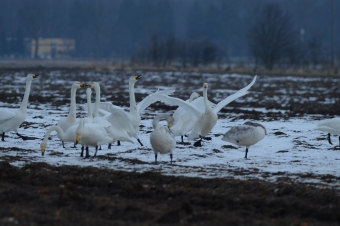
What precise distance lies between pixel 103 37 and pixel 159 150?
92.2 metres

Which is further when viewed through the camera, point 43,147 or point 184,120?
point 184,120

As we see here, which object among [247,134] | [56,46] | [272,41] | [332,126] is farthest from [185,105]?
[56,46]

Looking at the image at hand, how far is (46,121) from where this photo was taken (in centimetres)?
1488

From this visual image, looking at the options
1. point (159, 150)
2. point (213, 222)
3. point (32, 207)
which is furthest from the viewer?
point (159, 150)

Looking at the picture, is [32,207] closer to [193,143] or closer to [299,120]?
[193,143]

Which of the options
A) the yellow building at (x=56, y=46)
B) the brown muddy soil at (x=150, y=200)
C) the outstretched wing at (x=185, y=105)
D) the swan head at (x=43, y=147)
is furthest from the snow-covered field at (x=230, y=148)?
the yellow building at (x=56, y=46)

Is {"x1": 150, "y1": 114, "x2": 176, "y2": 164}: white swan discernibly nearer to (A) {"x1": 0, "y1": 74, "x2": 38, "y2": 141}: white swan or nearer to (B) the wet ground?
(B) the wet ground

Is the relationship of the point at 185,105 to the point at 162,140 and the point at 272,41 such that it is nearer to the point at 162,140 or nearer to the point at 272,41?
the point at 162,140

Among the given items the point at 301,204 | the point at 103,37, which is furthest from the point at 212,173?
the point at 103,37

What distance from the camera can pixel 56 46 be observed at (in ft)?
Result: 320

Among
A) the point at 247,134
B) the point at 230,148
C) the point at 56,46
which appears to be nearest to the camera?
the point at 247,134

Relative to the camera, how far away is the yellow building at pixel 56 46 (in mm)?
94325

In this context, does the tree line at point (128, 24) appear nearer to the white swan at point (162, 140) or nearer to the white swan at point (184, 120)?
the white swan at point (184, 120)

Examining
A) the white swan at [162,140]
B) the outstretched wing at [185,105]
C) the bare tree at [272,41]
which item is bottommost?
the white swan at [162,140]
